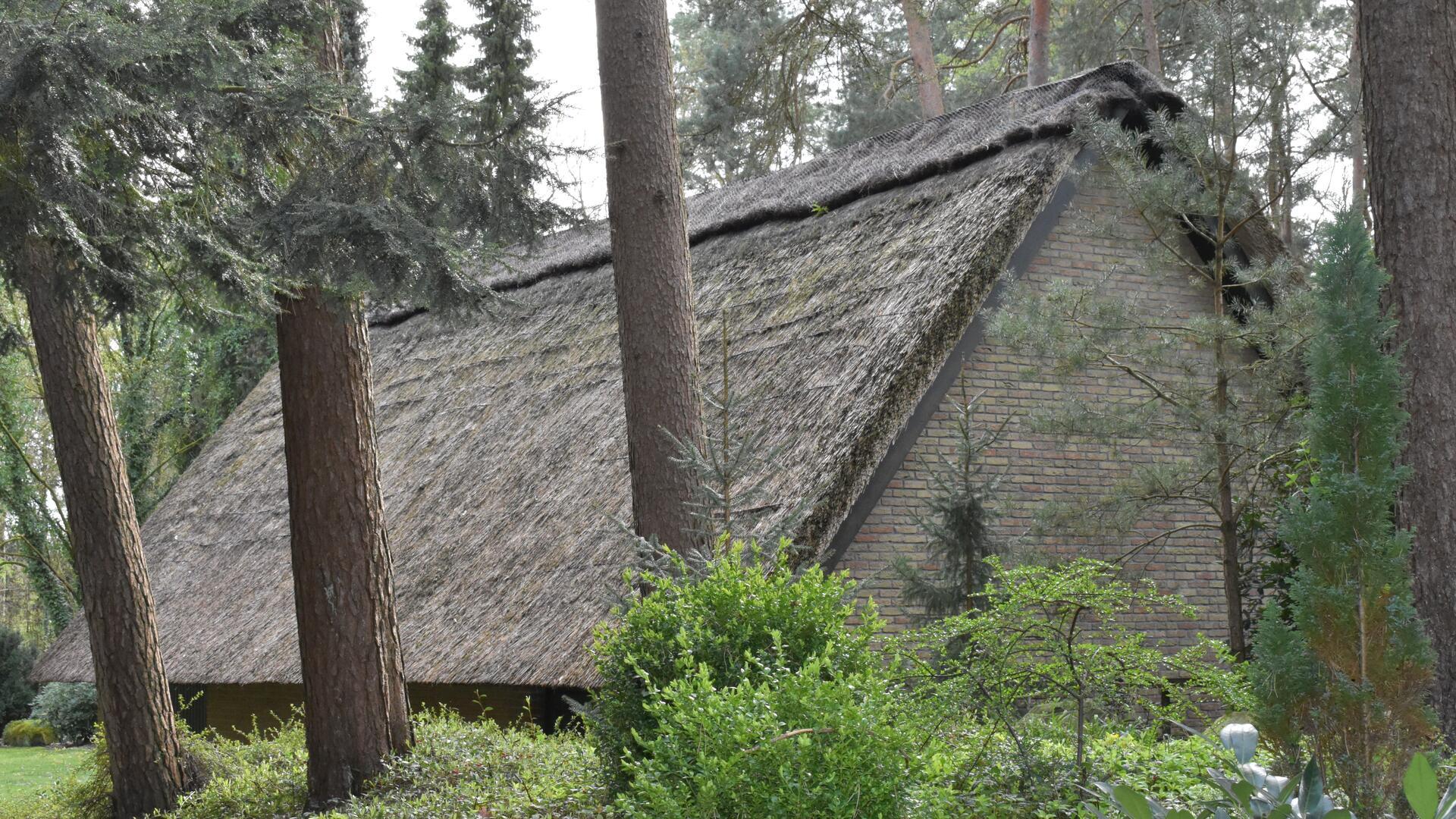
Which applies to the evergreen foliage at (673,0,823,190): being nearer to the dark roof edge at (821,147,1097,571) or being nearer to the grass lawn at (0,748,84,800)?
the dark roof edge at (821,147,1097,571)

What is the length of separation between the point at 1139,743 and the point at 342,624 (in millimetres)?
4842

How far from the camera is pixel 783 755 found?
425 centimetres

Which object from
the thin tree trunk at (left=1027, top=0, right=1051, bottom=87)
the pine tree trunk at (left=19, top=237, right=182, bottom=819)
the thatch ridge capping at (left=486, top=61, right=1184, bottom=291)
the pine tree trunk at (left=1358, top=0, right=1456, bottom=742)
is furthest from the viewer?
the thin tree trunk at (left=1027, top=0, right=1051, bottom=87)

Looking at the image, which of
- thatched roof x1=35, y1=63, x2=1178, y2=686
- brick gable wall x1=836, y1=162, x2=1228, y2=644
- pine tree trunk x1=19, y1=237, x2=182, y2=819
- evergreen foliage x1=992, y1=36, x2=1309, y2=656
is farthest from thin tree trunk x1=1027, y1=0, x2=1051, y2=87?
pine tree trunk x1=19, y1=237, x2=182, y2=819

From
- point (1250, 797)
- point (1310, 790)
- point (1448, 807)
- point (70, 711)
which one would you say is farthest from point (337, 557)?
point (70, 711)

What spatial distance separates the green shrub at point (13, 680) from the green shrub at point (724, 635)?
23.8 m

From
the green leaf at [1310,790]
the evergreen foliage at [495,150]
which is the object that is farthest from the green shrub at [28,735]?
the green leaf at [1310,790]

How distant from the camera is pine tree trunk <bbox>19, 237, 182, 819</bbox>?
9.39 metres

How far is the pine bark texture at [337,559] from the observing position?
8.25 metres

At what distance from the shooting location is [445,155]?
26.7ft

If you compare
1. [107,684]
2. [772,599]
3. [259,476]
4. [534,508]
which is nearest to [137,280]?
[107,684]

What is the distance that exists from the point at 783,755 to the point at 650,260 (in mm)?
3849

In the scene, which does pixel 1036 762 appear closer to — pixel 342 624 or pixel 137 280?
pixel 342 624

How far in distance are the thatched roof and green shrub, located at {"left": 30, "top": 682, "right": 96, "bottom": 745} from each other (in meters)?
6.98
